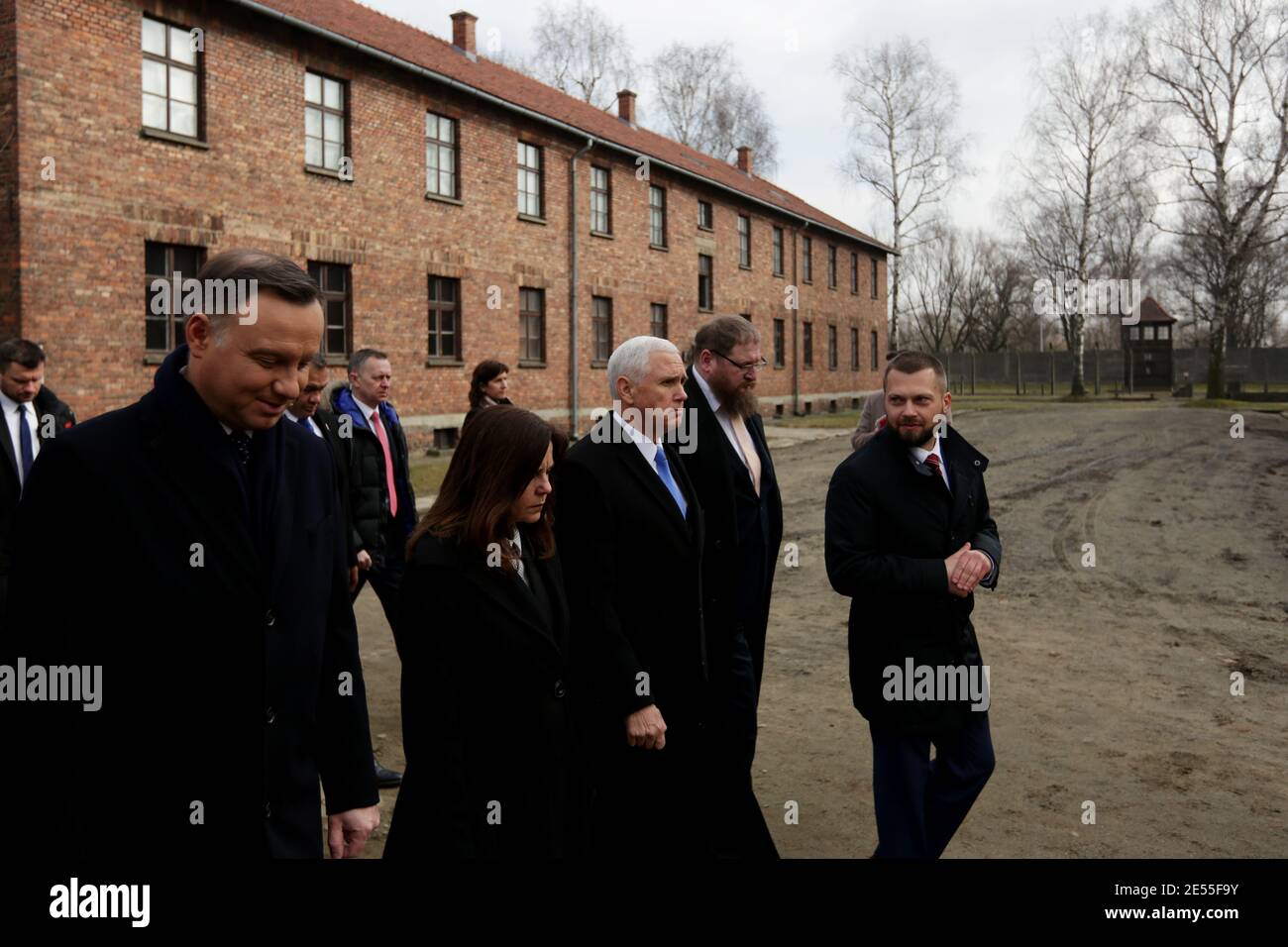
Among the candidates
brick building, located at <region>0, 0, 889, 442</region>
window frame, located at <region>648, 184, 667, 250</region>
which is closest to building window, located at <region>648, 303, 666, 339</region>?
brick building, located at <region>0, 0, 889, 442</region>

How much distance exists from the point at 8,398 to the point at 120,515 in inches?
163

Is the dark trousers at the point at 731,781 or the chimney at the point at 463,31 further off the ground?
the chimney at the point at 463,31

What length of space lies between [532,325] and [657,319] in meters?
5.96

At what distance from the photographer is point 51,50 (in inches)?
577

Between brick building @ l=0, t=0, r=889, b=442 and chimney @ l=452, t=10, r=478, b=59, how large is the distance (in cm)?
5

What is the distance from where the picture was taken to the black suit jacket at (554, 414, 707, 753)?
11.9 feet

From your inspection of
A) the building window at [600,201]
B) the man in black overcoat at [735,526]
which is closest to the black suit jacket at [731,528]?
the man in black overcoat at [735,526]

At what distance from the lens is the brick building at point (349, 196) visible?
48.7 ft

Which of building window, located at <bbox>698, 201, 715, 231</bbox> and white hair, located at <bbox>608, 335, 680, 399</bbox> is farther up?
building window, located at <bbox>698, 201, 715, 231</bbox>

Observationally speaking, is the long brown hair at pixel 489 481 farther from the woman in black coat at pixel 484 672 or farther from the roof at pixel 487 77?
the roof at pixel 487 77

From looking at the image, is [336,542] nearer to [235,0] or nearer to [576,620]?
[576,620]

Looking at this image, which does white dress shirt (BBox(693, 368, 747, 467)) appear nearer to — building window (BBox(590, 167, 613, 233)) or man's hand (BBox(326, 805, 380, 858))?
man's hand (BBox(326, 805, 380, 858))

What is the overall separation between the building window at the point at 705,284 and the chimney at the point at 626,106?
5368 millimetres

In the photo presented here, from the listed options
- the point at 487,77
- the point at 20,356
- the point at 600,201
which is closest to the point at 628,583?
the point at 20,356
